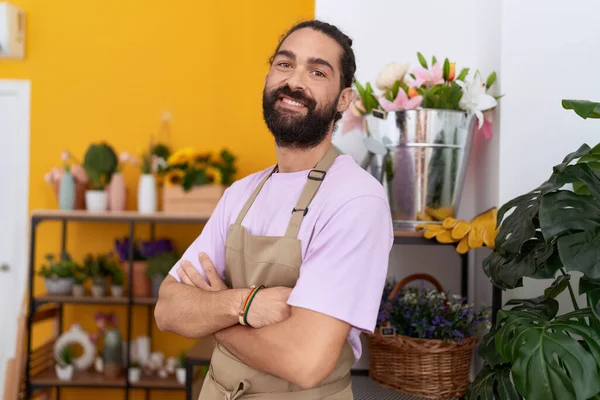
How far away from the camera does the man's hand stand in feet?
4.41

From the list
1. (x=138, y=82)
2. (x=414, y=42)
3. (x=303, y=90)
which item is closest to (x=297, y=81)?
(x=303, y=90)

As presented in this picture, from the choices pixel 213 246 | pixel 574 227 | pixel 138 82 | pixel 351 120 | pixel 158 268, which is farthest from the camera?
pixel 138 82

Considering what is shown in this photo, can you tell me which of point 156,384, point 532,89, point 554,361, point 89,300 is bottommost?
point 156,384

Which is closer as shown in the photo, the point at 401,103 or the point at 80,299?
the point at 401,103

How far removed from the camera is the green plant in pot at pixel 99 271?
3.29 metres

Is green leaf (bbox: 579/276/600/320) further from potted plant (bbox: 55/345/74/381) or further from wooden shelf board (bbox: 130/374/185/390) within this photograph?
potted plant (bbox: 55/345/74/381)

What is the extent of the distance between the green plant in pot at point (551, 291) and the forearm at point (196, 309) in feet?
1.80

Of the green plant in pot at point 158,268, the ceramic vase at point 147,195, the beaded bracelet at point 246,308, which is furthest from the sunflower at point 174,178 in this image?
the beaded bracelet at point 246,308

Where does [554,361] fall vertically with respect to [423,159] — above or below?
below

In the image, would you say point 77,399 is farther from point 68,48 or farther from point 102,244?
point 68,48

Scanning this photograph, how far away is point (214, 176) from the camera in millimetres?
3238

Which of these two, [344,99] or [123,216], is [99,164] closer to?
[123,216]

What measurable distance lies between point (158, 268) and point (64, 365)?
2.37 ft

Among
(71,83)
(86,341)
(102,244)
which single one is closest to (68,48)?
(71,83)
